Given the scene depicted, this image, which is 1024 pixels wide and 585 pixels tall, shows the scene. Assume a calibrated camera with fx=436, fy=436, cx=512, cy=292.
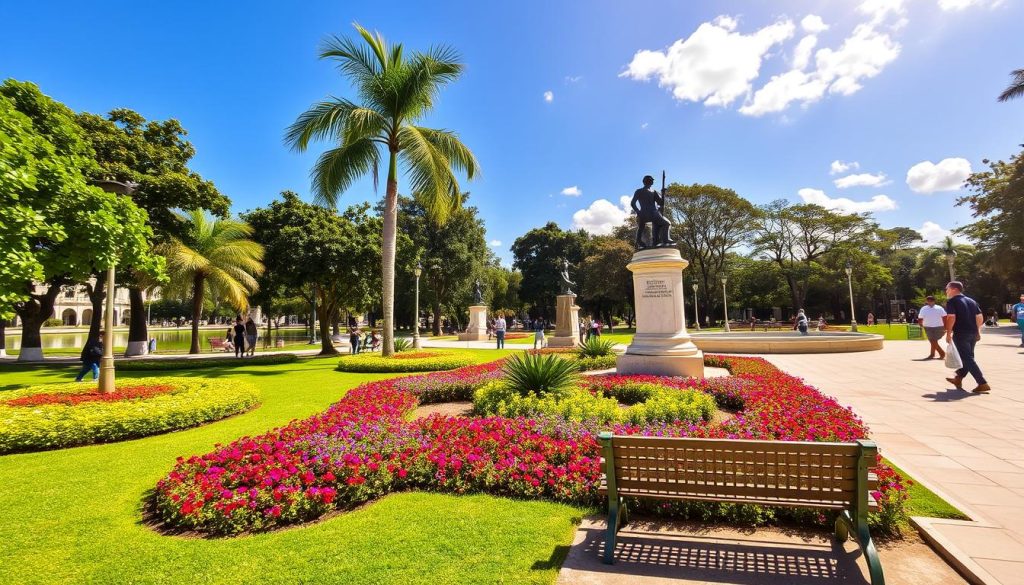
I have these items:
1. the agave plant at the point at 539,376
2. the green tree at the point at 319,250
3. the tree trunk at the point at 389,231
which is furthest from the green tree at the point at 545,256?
the agave plant at the point at 539,376

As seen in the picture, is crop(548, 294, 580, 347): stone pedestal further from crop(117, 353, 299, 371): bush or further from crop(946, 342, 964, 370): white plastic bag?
crop(946, 342, 964, 370): white plastic bag

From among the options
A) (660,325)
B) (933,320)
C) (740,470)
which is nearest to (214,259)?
(660,325)

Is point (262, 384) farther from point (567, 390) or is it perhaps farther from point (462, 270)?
point (462, 270)

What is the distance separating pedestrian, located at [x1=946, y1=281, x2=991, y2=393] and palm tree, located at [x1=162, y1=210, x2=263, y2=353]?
73.6 feet

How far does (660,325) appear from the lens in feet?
32.4

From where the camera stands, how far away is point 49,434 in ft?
19.2

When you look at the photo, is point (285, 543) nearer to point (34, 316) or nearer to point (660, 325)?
point (660, 325)

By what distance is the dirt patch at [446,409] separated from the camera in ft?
24.8

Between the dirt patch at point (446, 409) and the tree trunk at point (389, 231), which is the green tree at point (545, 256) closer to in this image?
the tree trunk at point (389, 231)

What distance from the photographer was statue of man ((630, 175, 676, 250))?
10562mm

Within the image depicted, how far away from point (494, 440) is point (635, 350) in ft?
19.8

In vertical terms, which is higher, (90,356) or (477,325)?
(477,325)

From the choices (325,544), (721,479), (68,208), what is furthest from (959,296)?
(68,208)

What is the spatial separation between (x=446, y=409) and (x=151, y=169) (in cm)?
1721
